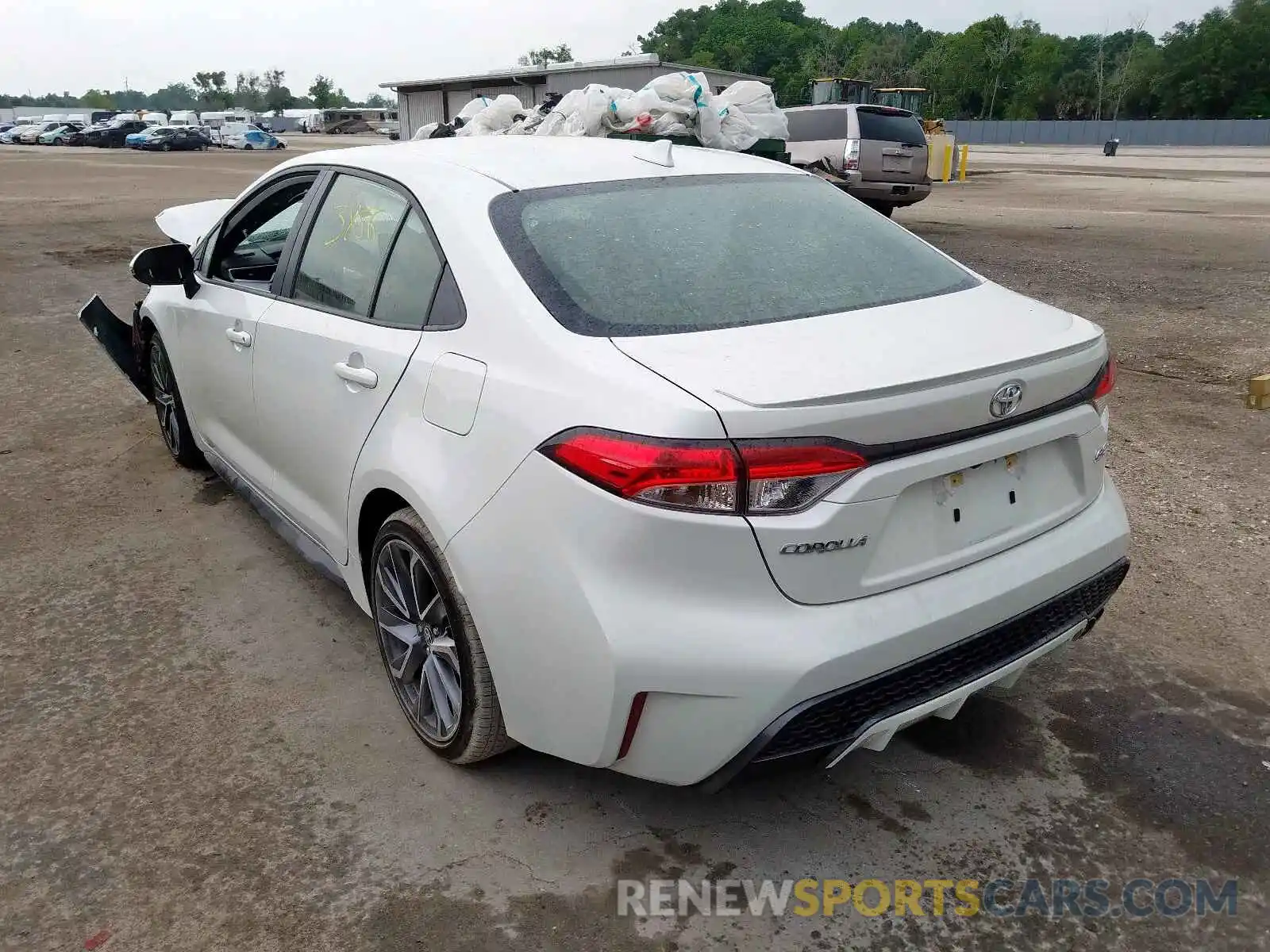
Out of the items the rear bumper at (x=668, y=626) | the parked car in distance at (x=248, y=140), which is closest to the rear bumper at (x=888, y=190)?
the rear bumper at (x=668, y=626)

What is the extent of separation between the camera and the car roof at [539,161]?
295 cm

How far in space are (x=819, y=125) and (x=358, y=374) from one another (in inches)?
593

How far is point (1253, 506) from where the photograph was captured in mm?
4508

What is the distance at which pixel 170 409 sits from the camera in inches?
195

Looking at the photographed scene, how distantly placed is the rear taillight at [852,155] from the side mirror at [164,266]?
13.3 meters

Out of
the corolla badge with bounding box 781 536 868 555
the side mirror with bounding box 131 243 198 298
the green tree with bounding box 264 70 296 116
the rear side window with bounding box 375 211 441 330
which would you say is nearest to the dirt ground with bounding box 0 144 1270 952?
the corolla badge with bounding box 781 536 868 555

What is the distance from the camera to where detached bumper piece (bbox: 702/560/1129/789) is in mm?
2121

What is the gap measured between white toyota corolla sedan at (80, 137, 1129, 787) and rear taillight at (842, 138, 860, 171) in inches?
→ 524

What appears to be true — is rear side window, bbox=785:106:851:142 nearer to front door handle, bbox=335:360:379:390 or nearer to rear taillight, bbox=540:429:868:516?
front door handle, bbox=335:360:379:390

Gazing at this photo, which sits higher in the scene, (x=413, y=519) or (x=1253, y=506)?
(x=413, y=519)

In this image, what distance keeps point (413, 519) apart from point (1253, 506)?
12.4 ft

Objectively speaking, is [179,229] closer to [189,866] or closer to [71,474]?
[71,474]

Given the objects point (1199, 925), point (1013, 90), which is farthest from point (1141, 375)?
point (1013, 90)

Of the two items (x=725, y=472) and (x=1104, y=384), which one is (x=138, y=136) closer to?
(x=1104, y=384)
